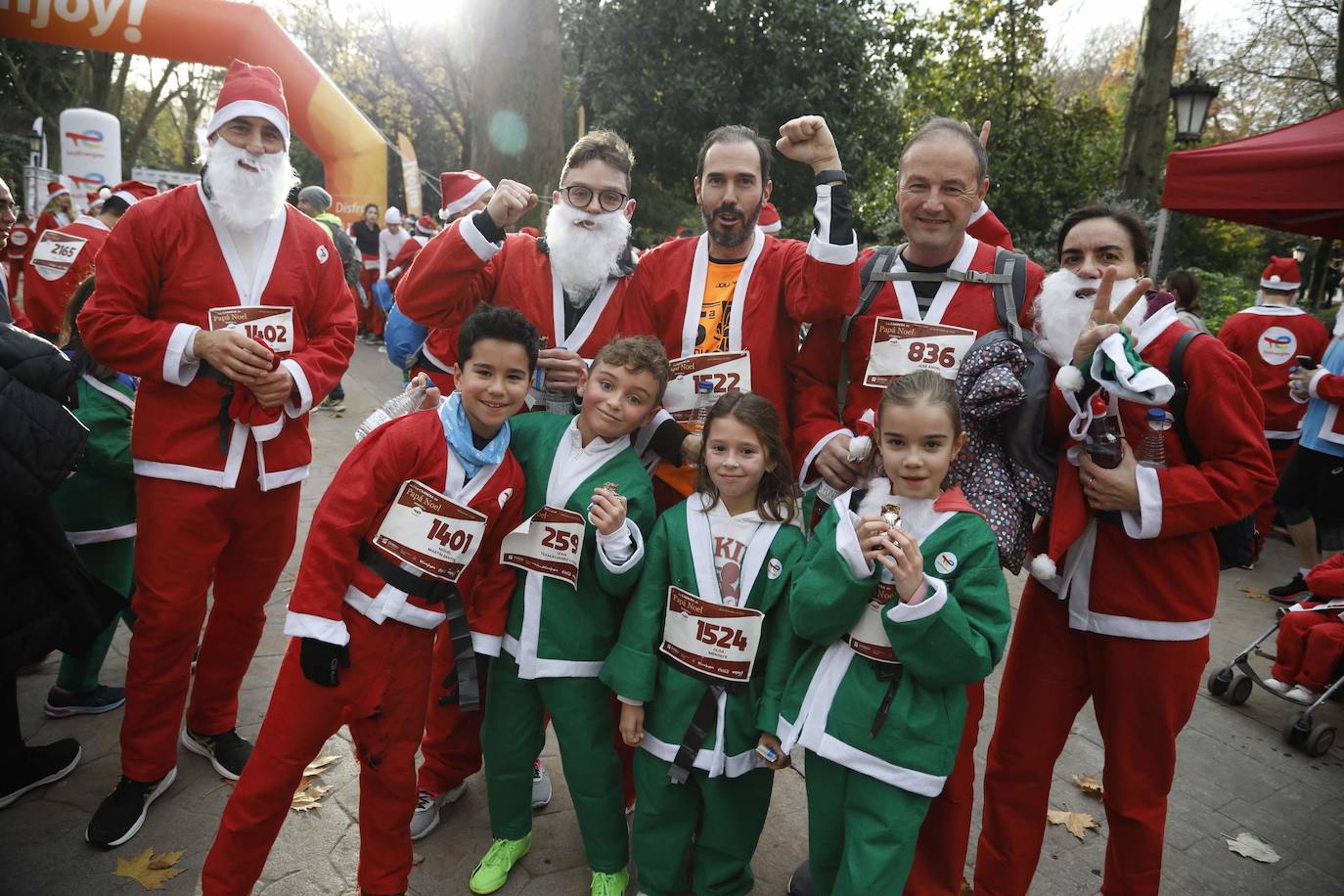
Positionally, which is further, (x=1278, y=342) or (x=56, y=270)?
(x=1278, y=342)

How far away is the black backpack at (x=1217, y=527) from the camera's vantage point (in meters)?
2.29

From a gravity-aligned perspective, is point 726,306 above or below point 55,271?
above

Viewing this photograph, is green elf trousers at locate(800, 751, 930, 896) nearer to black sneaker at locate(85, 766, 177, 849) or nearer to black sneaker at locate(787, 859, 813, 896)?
black sneaker at locate(787, 859, 813, 896)

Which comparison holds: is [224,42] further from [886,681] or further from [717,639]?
[886,681]

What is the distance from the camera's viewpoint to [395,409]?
2.74 meters

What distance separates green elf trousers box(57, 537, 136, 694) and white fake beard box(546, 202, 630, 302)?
2.20 m

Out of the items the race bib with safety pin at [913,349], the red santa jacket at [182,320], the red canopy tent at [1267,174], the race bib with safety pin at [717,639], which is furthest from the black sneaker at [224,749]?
the red canopy tent at [1267,174]

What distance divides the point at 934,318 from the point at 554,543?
4.50 feet

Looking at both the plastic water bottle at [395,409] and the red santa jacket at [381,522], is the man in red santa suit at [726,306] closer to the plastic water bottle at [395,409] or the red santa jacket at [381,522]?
the red santa jacket at [381,522]

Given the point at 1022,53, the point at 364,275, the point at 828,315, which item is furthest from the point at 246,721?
the point at 1022,53

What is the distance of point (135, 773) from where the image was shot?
284 centimetres

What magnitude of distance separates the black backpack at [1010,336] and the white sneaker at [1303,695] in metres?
2.83

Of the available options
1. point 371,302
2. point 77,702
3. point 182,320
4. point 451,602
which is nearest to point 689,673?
point 451,602

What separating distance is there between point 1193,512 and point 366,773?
245 cm
